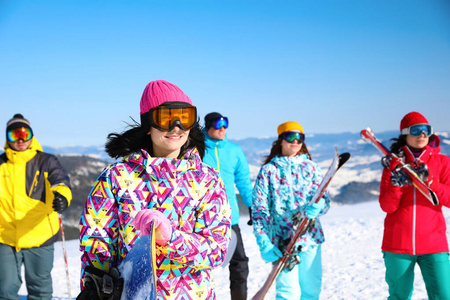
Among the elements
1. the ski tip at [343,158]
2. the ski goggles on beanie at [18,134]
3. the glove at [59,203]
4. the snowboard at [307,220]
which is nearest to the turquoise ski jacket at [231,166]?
the snowboard at [307,220]

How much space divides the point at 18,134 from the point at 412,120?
13.3 ft

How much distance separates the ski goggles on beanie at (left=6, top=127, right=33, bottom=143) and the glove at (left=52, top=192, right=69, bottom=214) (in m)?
0.71

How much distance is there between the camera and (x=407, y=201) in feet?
12.2

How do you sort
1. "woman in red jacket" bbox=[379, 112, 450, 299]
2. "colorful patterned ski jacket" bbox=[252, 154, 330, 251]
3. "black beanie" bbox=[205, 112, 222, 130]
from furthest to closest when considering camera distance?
"black beanie" bbox=[205, 112, 222, 130] < "colorful patterned ski jacket" bbox=[252, 154, 330, 251] < "woman in red jacket" bbox=[379, 112, 450, 299]

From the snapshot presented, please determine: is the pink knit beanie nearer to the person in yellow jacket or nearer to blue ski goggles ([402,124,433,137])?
blue ski goggles ([402,124,433,137])

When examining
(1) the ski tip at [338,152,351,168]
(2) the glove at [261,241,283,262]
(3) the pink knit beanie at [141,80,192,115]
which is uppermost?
(3) the pink knit beanie at [141,80,192,115]

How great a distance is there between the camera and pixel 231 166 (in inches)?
201

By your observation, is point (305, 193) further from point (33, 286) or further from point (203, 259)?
point (33, 286)

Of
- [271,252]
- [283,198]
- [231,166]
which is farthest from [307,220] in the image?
[231,166]

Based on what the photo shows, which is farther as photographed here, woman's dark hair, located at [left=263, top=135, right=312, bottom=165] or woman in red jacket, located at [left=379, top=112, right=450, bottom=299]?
woman's dark hair, located at [left=263, top=135, right=312, bottom=165]

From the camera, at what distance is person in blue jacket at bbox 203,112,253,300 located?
4801 mm

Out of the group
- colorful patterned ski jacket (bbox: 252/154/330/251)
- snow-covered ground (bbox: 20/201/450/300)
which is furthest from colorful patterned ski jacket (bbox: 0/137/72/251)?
colorful patterned ski jacket (bbox: 252/154/330/251)

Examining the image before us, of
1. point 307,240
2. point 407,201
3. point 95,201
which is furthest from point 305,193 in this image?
point 95,201

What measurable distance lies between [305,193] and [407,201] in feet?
3.04
